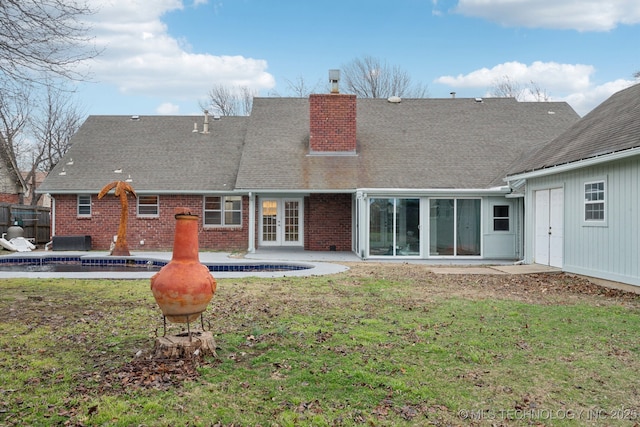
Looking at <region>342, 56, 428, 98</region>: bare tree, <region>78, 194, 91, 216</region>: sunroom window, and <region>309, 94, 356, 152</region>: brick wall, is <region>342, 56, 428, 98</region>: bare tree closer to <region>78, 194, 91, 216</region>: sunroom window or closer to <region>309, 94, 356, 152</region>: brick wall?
<region>309, 94, 356, 152</region>: brick wall

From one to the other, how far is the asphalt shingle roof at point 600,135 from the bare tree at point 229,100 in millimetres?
28430

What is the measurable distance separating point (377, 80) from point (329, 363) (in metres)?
34.9

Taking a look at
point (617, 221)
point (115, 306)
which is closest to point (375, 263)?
point (617, 221)

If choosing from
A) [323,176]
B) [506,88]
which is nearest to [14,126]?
[323,176]

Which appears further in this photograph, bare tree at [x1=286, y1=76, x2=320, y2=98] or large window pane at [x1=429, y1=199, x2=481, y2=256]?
bare tree at [x1=286, y1=76, x2=320, y2=98]

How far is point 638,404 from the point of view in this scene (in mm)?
4277

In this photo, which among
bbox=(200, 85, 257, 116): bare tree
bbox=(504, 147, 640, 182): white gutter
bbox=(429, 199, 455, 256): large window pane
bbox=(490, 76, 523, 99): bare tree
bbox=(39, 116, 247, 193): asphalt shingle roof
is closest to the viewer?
bbox=(504, 147, 640, 182): white gutter

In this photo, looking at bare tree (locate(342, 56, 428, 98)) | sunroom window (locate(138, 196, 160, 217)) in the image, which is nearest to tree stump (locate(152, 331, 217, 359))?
sunroom window (locate(138, 196, 160, 217))

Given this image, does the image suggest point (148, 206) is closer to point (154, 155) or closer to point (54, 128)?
point (154, 155)

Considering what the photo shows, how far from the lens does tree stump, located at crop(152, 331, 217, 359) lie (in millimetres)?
5230

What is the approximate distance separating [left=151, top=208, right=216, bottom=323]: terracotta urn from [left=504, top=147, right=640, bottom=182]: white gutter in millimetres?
8456

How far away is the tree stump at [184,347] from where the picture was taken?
5.23 meters

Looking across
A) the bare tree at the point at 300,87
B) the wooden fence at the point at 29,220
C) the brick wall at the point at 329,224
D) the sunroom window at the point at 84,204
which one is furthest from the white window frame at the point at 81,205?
the bare tree at the point at 300,87

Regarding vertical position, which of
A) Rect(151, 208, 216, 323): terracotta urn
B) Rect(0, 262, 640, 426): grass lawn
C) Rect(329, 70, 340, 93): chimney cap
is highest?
Rect(329, 70, 340, 93): chimney cap
